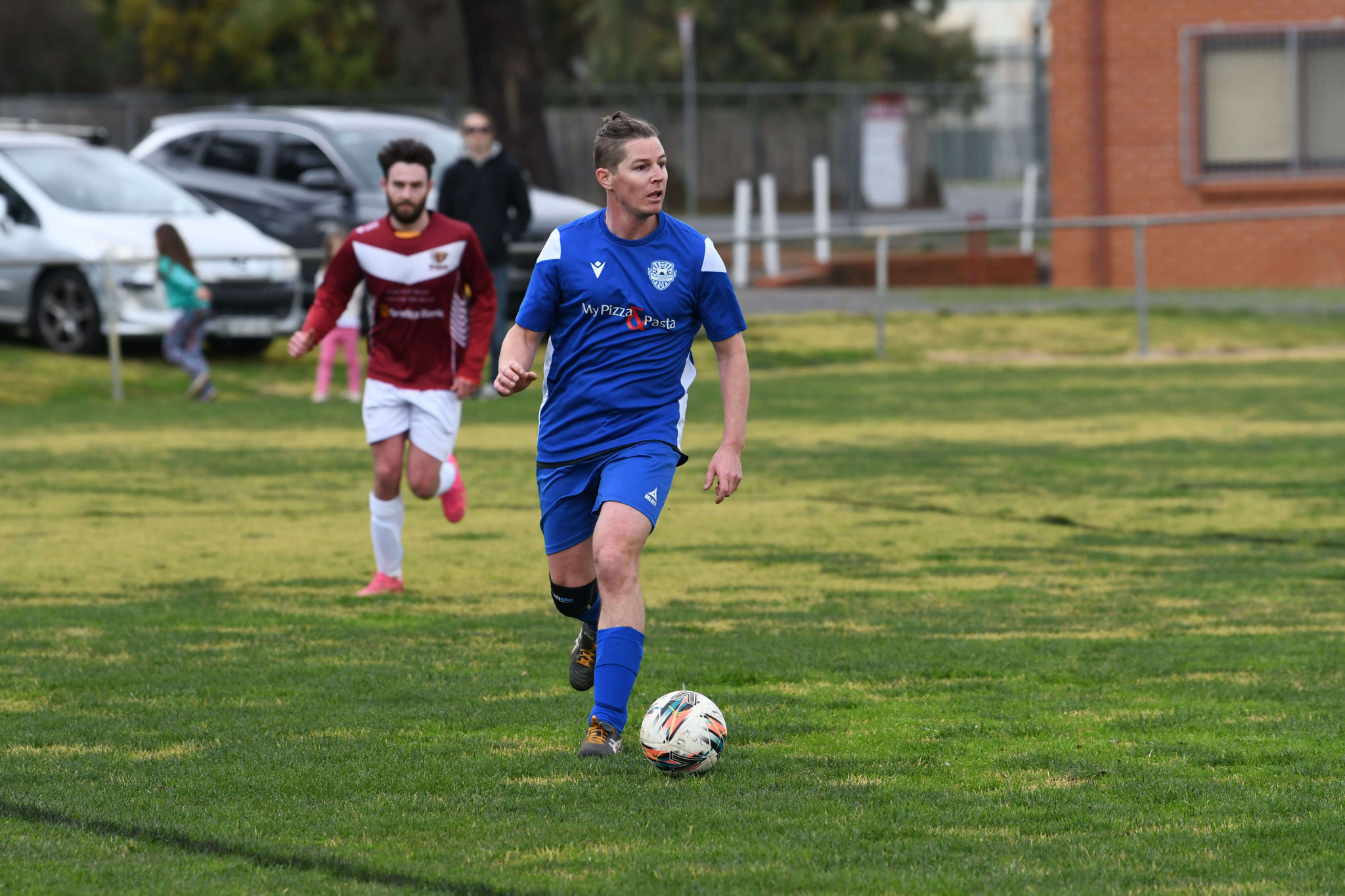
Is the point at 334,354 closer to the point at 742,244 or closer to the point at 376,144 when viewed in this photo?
the point at 376,144

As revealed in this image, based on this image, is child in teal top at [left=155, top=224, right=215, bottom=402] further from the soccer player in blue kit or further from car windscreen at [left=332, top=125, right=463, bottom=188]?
the soccer player in blue kit

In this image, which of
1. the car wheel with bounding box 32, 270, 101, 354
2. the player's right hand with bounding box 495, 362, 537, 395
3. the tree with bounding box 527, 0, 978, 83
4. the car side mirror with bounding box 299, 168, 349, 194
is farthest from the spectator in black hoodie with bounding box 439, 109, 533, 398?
the tree with bounding box 527, 0, 978, 83

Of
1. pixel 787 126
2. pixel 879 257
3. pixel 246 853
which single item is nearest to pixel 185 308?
pixel 879 257

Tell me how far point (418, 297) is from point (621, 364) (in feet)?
9.69

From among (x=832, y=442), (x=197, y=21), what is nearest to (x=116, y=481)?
(x=832, y=442)

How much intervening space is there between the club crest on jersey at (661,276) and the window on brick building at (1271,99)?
22.1 metres

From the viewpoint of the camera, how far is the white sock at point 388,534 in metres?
8.51

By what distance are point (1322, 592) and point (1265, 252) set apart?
729 inches

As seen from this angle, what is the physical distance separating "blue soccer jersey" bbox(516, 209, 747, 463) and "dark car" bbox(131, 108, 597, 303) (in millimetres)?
13696

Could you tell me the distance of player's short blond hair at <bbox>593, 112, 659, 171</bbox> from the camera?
5.63m

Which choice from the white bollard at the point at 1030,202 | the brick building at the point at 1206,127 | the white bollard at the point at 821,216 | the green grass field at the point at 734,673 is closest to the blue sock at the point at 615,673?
the green grass field at the point at 734,673

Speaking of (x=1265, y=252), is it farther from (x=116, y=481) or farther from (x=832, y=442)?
(x=116, y=481)

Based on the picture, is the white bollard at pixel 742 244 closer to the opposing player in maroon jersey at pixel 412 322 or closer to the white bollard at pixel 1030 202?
the white bollard at pixel 1030 202

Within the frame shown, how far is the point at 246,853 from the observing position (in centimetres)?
455
